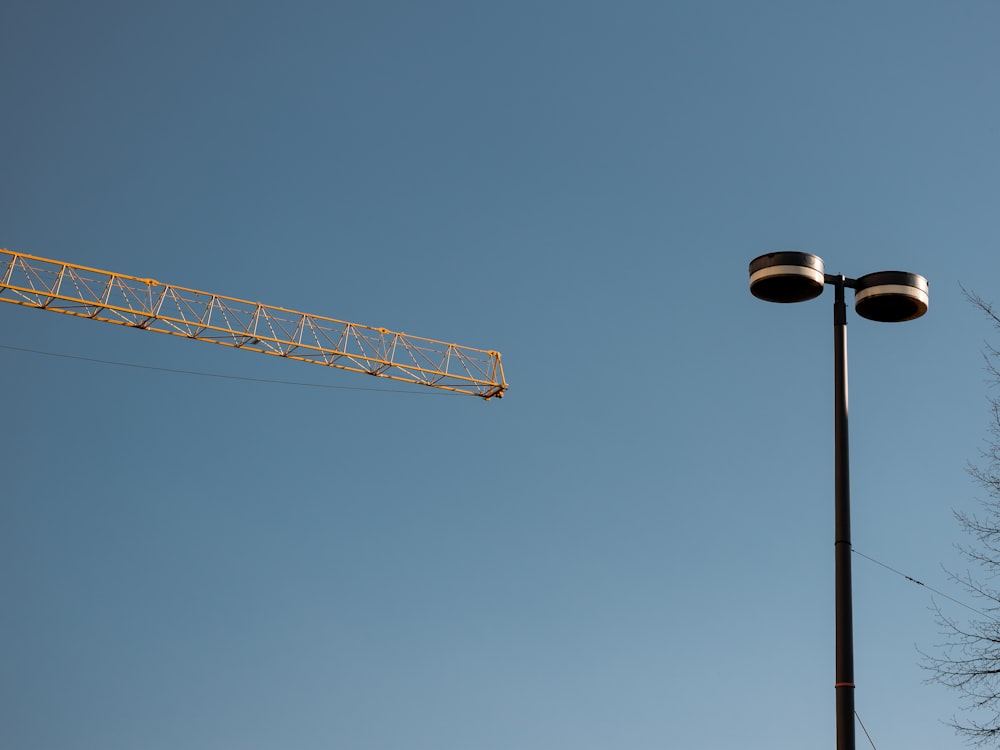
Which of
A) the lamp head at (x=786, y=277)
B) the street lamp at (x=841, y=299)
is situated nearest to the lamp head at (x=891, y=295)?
the street lamp at (x=841, y=299)

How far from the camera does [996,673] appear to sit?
744 inches

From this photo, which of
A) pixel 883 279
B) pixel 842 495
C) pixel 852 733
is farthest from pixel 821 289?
pixel 852 733

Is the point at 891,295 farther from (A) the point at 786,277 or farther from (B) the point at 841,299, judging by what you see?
(A) the point at 786,277

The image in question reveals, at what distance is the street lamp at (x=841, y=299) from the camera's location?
48.3ft

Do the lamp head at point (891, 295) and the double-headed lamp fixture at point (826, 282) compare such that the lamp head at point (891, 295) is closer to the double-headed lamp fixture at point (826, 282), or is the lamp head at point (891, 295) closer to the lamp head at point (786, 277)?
the double-headed lamp fixture at point (826, 282)

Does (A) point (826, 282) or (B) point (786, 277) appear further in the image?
(A) point (826, 282)

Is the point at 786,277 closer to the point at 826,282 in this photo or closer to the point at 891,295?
the point at 826,282

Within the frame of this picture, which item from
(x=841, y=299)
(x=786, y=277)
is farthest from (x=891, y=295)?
(x=786, y=277)

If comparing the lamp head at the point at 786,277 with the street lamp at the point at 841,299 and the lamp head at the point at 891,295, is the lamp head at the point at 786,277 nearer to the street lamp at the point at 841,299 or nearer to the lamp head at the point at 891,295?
the street lamp at the point at 841,299

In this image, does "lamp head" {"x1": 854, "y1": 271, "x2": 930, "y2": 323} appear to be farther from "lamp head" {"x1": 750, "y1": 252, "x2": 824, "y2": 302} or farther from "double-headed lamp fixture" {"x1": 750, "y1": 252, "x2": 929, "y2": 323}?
"lamp head" {"x1": 750, "y1": 252, "x2": 824, "y2": 302}

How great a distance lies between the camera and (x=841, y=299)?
1614 centimetres

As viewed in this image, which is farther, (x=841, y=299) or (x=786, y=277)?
(x=841, y=299)

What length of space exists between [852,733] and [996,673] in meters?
6.28

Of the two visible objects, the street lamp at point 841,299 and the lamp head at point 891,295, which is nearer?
the street lamp at point 841,299
